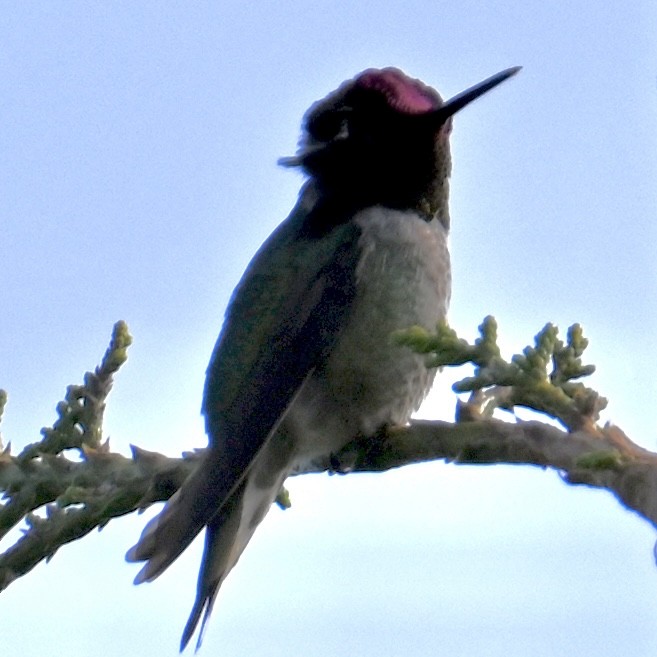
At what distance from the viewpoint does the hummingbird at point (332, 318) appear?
3.76 metres

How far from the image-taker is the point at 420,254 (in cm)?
402

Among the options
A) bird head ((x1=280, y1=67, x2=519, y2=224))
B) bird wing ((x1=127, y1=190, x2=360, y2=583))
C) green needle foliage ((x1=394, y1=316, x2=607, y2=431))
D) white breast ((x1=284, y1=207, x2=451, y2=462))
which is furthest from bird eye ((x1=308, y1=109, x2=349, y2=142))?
green needle foliage ((x1=394, y1=316, x2=607, y2=431))

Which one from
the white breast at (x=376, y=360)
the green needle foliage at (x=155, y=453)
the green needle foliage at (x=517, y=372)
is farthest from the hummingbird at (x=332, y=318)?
the green needle foliage at (x=517, y=372)

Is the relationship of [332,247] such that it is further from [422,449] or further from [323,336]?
[422,449]

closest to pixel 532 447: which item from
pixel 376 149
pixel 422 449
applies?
pixel 422 449

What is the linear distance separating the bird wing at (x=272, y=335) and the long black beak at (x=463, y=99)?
0.53 meters

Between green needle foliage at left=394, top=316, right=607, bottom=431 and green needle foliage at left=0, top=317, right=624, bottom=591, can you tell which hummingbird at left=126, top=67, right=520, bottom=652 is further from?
green needle foliage at left=394, top=316, right=607, bottom=431

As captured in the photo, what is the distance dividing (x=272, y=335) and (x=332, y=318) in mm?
214

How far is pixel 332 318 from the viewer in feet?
13.0

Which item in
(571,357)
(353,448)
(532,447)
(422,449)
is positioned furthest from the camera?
(353,448)

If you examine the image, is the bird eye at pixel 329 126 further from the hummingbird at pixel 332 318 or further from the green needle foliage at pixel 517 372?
the green needle foliage at pixel 517 372

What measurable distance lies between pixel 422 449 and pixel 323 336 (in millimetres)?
1112

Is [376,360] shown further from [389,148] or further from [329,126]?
[329,126]

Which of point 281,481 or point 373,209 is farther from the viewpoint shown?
point 373,209
